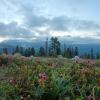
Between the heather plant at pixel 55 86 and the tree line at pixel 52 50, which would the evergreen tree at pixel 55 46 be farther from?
the heather plant at pixel 55 86

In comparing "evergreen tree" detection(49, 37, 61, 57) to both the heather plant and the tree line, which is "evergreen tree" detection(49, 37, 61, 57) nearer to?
the tree line

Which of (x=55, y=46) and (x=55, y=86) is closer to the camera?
(x=55, y=86)

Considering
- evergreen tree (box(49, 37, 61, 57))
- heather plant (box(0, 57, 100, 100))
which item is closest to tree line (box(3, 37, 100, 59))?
evergreen tree (box(49, 37, 61, 57))

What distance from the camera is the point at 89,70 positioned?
9.47 meters

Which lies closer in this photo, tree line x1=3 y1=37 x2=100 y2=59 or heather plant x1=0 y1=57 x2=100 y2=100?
heather plant x1=0 y1=57 x2=100 y2=100

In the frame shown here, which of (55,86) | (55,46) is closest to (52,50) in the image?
(55,46)

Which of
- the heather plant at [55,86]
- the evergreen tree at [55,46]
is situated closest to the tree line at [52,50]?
the evergreen tree at [55,46]

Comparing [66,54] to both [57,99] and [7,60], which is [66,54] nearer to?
[7,60]

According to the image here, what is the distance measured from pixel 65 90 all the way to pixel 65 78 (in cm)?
78

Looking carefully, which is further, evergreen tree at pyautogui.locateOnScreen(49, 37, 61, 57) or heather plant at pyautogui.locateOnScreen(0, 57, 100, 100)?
evergreen tree at pyautogui.locateOnScreen(49, 37, 61, 57)

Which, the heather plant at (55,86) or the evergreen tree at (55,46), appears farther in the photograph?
the evergreen tree at (55,46)

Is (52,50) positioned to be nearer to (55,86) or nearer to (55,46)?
Answer: (55,46)

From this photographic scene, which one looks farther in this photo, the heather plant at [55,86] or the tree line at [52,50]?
the tree line at [52,50]

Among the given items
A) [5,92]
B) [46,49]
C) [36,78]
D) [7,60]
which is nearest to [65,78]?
[36,78]
